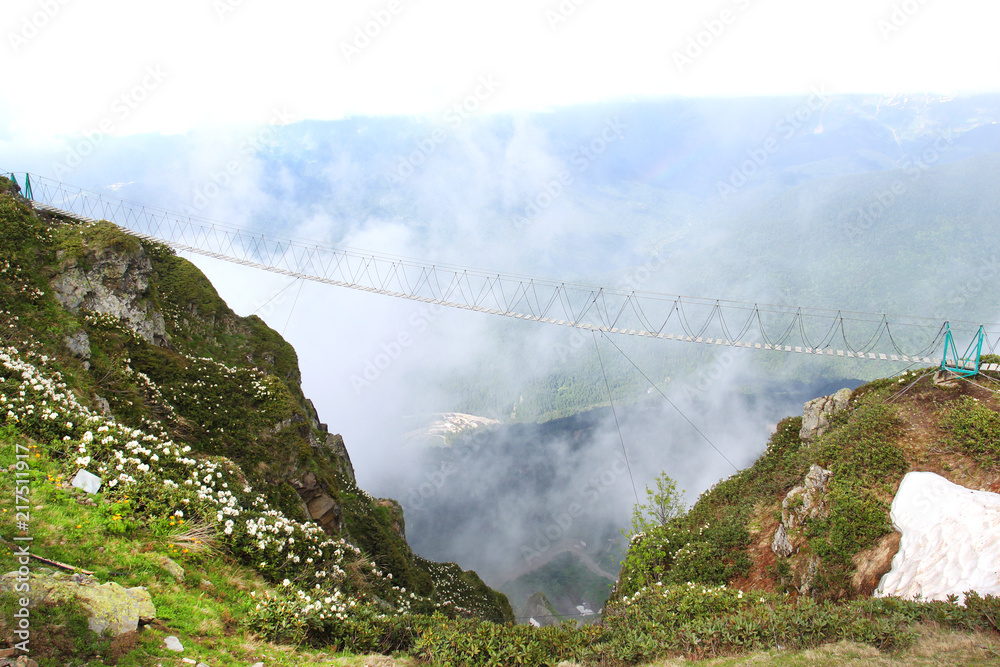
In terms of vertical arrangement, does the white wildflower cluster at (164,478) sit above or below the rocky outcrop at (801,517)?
below

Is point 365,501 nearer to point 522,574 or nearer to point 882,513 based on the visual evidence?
point 882,513

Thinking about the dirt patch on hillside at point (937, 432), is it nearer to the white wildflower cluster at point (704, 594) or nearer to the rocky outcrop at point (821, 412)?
the rocky outcrop at point (821, 412)

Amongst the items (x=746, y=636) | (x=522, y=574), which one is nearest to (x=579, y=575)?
(x=522, y=574)

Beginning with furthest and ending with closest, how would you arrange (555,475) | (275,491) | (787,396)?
(787,396)
(555,475)
(275,491)

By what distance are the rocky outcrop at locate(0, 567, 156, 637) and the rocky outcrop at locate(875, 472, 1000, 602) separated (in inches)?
512

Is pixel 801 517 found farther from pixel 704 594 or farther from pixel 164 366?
pixel 164 366

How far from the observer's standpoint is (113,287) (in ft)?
65.3

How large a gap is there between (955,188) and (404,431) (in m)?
201

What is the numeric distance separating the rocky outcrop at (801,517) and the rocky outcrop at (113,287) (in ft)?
76.6

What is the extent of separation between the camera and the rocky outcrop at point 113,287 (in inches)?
704

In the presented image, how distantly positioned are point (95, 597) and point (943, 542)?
15.5 meters

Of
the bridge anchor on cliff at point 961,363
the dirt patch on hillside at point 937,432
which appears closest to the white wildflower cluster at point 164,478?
the dirt patch on hillside at point 937,432

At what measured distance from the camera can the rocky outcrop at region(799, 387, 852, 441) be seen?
63.7 ft

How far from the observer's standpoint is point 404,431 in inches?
6058
